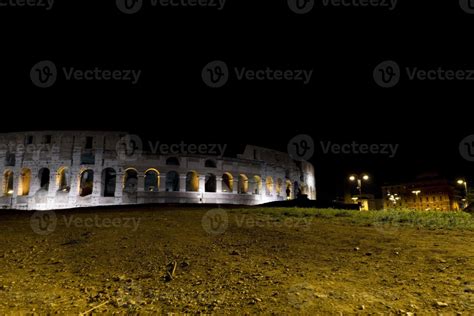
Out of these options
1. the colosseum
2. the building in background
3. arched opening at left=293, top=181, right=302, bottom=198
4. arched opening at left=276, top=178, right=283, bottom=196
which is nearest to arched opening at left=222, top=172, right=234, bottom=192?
the colosseum

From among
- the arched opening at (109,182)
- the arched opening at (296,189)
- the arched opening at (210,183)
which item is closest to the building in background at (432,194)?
the arched opening at (296,189)

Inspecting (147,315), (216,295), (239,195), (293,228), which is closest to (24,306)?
(147,315)

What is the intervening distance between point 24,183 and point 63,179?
4.23 meters

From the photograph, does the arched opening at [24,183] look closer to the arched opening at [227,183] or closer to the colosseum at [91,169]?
the colosseum at [91,169]

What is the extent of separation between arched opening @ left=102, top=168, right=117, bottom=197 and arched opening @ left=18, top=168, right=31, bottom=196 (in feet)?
27.7

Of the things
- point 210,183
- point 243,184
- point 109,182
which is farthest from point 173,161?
point 243,184

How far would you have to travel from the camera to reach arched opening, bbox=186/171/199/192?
4307 centimetres

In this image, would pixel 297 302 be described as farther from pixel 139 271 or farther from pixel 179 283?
pixel 139 271

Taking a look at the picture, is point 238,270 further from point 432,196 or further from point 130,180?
point 432,196

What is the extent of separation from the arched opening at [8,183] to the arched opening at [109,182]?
1070cm

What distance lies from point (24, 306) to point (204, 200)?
33256 mm

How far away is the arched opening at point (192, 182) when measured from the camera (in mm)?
43072

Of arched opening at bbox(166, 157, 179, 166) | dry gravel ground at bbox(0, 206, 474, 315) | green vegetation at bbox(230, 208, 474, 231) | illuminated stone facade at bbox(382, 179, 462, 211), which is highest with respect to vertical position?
arched opening at bbox(166, 157, 179, 166)

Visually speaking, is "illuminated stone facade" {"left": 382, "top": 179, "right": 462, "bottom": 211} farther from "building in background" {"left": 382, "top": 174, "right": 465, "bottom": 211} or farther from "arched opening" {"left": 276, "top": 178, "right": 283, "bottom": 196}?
"arched opening" {"left": 276, "top": 178, "right": 283, "bottom": 196}
